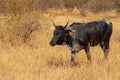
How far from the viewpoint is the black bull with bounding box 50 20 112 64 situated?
9.40 m

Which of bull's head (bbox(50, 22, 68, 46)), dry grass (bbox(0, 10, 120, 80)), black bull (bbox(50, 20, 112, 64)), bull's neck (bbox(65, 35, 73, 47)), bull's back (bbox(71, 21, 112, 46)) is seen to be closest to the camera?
dry grass (bbox(0, 10, 120, 80))

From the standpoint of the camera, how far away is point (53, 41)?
920 cm

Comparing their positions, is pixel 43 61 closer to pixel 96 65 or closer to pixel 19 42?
pixel 96 65

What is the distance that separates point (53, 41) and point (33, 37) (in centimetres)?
584

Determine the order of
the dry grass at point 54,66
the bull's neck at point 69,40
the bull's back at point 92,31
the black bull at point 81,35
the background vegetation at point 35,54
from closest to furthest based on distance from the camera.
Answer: the dry grass at point 54,66 < the background vegetation at point 35,54 < the black bull at point 81,35 < the bull's neck at point 69,40 < the bull's back at point 92,31

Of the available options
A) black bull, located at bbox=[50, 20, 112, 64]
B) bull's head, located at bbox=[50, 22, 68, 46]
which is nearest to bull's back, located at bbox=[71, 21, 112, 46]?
black bull, located at bbox=[50, 20, 112, 64]

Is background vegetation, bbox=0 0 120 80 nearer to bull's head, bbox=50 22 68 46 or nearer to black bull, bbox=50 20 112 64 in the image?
black bull, bbox=50 20 112 64

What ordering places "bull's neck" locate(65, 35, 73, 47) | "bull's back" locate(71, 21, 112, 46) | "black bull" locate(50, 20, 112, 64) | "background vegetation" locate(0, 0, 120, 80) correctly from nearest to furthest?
"background vegetation" locate(0, 0, 120, 80)
"black bull" locate(50, 20, 112, 64)
"bull's neck" locate(65, 35, 73, 47)
"bull's back" locate(71, 21, 112, 46)

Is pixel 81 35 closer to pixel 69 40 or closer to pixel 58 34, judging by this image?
pixel 69 40

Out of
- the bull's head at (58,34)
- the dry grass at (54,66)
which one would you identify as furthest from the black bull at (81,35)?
the dry grass at (54,66)

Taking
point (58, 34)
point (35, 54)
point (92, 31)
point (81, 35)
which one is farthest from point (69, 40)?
point (35, 54)

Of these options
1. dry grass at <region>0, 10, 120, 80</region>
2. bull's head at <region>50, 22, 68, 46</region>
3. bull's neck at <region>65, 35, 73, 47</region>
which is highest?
bull's head at <region>50, 22, 68, 46</region>

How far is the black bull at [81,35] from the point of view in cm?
940

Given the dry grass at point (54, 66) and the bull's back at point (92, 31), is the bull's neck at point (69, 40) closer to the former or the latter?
the bull's back at point (92, 31)
